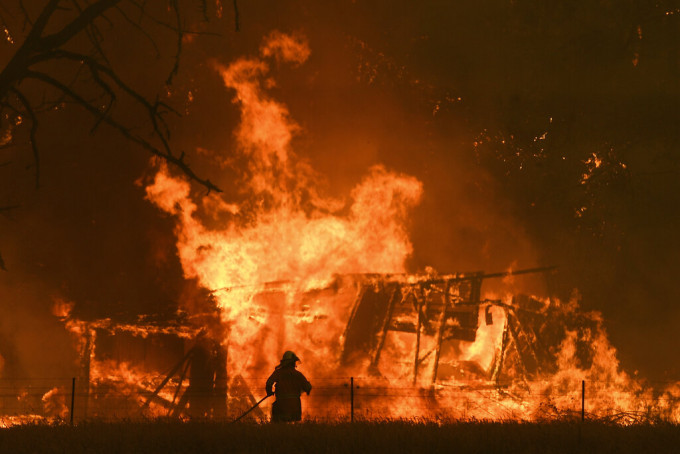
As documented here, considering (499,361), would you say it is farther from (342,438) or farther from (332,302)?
(342,438)

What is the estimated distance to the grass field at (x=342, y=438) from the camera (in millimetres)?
7676

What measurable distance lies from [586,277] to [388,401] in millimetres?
5399

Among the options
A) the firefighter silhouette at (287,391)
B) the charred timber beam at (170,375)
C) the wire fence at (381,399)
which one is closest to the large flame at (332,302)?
the wire fence at (381,399)

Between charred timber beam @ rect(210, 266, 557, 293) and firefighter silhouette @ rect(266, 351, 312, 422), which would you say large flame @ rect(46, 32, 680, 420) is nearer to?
charred timber beam @ rect(210, 266, 557, 293)

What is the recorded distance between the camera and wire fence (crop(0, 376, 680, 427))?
16281mm

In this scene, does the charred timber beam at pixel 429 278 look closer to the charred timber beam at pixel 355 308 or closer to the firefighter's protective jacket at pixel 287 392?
the charred timber beam at pixel 355 308

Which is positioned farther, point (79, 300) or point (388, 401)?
point (79, 300)

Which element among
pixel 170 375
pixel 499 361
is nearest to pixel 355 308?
Result: pixel 499 361

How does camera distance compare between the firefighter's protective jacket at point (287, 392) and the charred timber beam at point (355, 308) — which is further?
the charred timber beam at point (355, 308)

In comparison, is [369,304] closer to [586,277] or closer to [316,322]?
[316,322]

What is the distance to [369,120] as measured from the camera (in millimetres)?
18266

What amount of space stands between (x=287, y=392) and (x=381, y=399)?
638 centimetres

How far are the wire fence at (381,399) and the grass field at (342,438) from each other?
7.33 m

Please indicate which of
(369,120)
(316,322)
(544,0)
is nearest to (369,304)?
(316,322)
